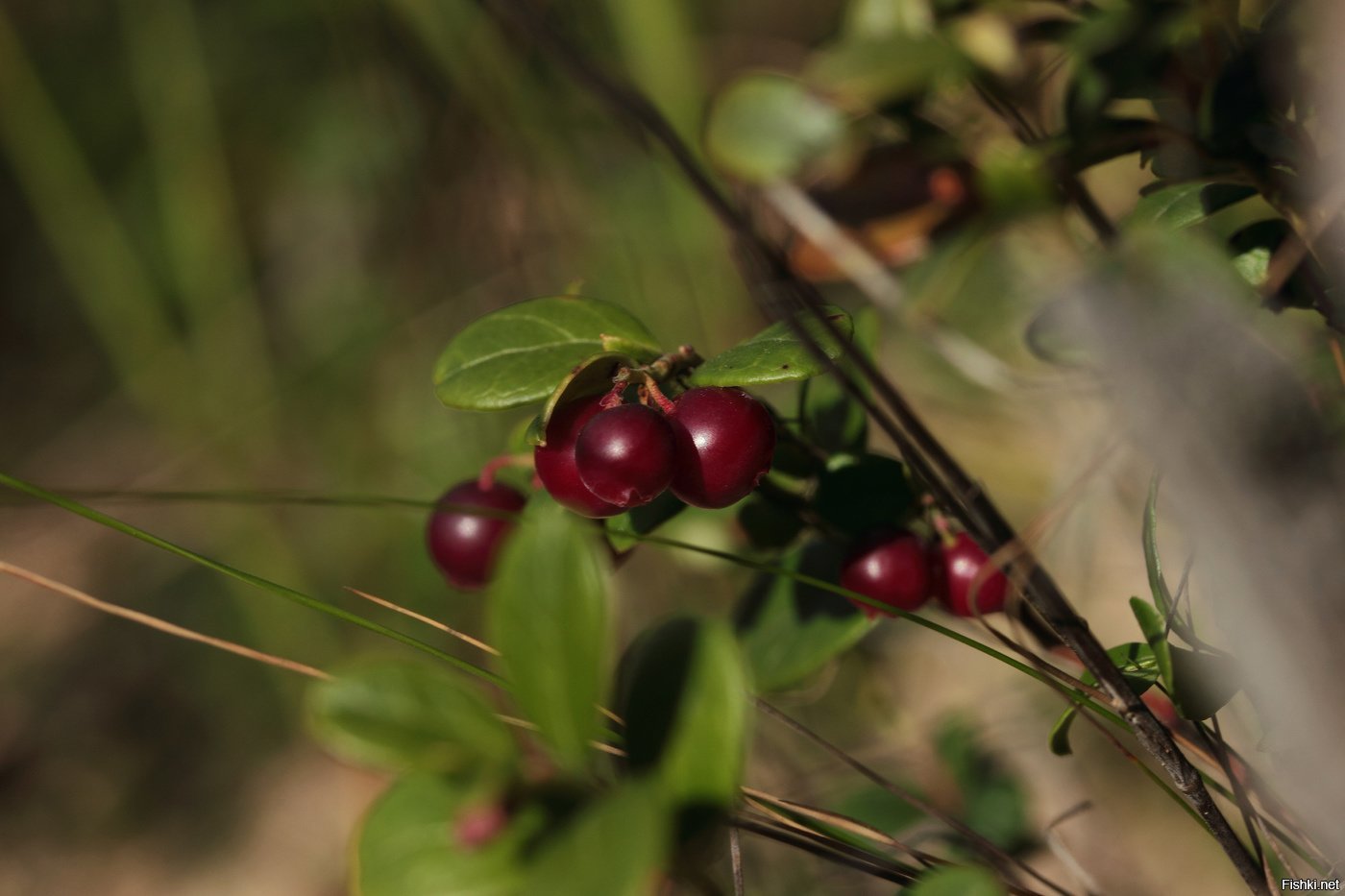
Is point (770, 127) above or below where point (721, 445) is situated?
above

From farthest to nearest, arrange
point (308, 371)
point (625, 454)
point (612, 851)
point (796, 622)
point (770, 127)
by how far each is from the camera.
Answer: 1. point (308, 371)
2. point (770, 127)
3. point (796, 622)
4. point (625, 454)
5. point (612, 851)

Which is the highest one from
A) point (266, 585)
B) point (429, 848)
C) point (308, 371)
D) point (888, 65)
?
point (308, 371)

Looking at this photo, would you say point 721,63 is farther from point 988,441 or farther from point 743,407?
point 743,407

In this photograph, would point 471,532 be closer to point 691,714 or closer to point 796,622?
point 796,622

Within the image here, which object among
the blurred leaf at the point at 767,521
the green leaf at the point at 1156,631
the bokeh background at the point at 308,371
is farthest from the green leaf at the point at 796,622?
the bokeh background at the point at 308,371

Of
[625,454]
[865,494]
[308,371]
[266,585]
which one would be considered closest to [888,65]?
[865,494]

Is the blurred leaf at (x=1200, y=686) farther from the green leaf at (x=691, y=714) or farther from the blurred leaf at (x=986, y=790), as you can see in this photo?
the blurred leaf at (x=986, y=790)
